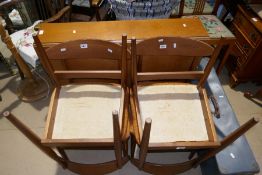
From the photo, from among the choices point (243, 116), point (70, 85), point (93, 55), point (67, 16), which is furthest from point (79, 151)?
point (243, 116)

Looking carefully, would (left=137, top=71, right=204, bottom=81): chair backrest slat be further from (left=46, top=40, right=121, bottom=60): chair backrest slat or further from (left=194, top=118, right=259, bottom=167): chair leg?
(left=194, top=118, right=259, bottom=167): chair leg

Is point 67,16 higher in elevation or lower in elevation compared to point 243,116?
higher

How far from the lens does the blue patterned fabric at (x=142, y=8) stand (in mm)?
1350

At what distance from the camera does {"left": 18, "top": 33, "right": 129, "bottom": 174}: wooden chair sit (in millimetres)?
992

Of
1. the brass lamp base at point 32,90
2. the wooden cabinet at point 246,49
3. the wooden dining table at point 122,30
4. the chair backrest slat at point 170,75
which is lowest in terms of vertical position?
the brass lamp base at point 32,90

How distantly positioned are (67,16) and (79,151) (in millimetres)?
Result: 1174

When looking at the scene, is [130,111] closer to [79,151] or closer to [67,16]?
[79,151]

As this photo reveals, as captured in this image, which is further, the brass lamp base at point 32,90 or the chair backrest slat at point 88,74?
the brass lamp base at point 32,90

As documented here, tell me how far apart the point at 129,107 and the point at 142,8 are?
2.33ft

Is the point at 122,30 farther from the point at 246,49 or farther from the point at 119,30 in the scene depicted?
the point at 246,49

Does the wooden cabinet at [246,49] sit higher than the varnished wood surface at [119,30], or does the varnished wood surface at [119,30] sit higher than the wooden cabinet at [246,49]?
the varnished wood surface at [119,30]

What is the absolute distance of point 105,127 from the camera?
1.03m

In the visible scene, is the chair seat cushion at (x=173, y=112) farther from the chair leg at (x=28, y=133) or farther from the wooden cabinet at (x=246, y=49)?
the wooden cabinet at (x=246, y=49)

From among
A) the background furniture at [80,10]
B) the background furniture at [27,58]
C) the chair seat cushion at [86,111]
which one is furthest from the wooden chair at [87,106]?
the background furniture at [80,10]
